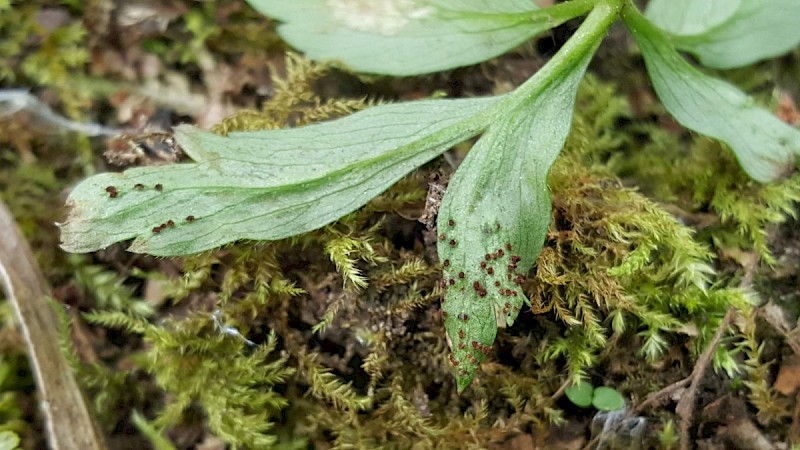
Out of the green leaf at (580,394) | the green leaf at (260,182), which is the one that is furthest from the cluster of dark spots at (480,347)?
the green leaf at (260,182)

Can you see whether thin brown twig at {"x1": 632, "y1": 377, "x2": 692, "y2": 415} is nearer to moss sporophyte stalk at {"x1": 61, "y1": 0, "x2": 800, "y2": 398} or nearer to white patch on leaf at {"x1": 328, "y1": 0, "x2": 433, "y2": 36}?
moss sporophyte stalk at {"x1": 61, "y1": 0, "x2": 800, "y2": 398}

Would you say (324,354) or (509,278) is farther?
(324,354)

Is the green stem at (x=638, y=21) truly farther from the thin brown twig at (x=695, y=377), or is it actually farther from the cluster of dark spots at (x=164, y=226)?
the cluster of dark spots at (x=164, y=226)

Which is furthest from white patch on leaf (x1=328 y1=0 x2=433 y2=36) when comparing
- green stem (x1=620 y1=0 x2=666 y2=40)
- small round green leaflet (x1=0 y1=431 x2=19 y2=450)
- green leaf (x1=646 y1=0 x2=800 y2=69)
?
small round green leaflet (x1=0 y1=431 x2=19 y2=450)

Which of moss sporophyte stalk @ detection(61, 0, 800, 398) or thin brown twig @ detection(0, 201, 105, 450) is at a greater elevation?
moss sporophyte stalk @ detection(61, 0, 800, 398)

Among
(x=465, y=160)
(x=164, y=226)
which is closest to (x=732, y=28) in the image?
(x=465, y=160)

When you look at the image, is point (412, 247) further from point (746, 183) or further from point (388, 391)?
point (746, 183)

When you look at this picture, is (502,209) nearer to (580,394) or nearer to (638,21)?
(580,394)

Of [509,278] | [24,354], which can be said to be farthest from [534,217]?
[24,354]
